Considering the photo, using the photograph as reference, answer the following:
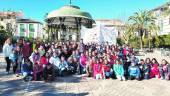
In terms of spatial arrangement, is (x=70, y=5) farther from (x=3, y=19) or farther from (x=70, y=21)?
(x=3, y=19)

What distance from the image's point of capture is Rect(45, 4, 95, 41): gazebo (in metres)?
20.5

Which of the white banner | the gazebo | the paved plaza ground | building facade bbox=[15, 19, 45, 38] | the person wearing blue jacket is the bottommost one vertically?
the paved plaza ground

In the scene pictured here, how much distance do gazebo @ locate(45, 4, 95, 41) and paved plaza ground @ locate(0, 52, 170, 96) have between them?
5.60 meters

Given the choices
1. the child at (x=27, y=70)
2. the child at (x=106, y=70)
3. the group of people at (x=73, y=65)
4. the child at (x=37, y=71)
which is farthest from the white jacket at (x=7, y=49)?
the child at (x=106, y=70)

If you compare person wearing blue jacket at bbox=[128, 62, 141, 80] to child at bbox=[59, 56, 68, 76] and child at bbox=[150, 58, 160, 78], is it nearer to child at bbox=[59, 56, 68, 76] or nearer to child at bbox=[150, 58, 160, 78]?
child at bbox=[150, 58, 160, 78]

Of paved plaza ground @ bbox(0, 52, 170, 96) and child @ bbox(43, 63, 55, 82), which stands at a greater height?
child @ bbox(43, 63, 55, 82)

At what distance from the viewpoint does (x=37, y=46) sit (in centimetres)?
1881

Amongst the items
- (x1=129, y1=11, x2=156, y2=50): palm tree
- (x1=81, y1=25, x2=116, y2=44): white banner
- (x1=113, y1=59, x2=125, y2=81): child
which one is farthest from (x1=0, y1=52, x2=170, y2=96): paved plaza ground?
(x1=129, y1=11, x2=156, y2=50): palm tree

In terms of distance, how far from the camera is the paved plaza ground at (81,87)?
12.2 meters

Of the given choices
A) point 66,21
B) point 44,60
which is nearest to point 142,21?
point 66,21

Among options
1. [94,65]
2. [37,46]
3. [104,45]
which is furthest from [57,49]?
[104,45]

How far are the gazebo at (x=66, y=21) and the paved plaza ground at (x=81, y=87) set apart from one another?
220 inches

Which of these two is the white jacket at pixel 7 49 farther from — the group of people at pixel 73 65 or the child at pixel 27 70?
the child at pixel 27 70

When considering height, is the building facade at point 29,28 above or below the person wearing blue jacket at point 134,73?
above
